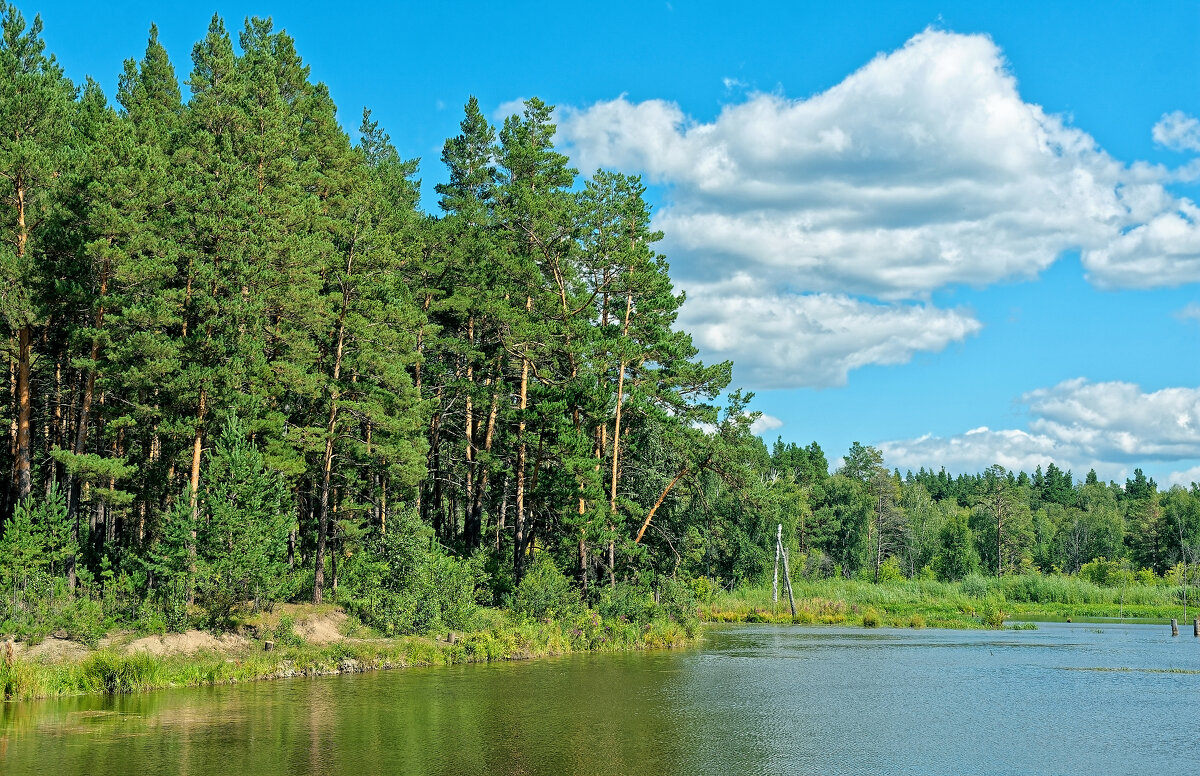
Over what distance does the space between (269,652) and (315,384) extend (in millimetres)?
10967

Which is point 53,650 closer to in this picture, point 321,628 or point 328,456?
point 321,628

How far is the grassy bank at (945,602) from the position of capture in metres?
74.4

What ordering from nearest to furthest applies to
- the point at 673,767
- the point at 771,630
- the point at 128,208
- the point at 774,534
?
1. the point at 673,767
2. the point at 128,208
3. the point at 771,630
4. the point at 774,534

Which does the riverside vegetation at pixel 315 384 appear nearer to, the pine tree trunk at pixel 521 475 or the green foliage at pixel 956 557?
the pine tree trunk at pixel 521 475

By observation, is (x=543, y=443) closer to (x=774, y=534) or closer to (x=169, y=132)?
(x=169, y=132)

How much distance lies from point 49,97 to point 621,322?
2875 cm

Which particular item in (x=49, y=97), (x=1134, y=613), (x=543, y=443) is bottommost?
(x=1134, y=613)

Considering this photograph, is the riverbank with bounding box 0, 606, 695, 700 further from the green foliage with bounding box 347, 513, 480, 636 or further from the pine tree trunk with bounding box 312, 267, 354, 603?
the pine tree trunk with bounding box 312, 267, 354, 603

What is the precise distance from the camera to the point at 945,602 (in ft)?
275

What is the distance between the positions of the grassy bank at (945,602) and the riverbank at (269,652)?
31742mm

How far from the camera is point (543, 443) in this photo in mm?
50188

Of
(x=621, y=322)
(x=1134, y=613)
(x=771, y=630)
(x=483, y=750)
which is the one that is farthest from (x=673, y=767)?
(x=1134, y=613)

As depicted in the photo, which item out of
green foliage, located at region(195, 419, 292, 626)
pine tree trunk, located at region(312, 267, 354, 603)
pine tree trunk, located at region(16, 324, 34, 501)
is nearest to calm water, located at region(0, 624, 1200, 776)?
green foliage, located at region(195, 419, 292, 626)

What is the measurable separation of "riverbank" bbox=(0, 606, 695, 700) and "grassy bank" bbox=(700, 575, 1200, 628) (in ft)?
104
